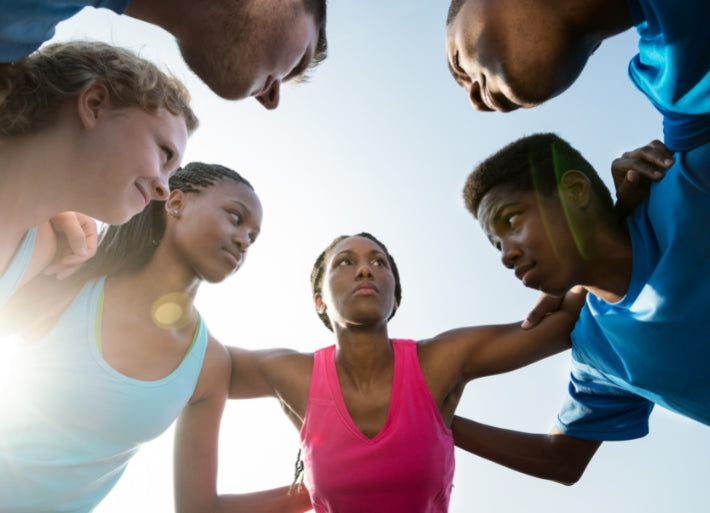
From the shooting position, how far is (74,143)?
1971 millimetres

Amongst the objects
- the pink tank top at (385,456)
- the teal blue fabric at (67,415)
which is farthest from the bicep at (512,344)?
the teal blue fabric at (67,415)

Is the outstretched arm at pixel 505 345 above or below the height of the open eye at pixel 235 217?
below

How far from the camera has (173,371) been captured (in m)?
2.92

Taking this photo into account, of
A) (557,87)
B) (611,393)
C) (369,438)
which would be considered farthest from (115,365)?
(611,393)

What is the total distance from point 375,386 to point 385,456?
50 cm

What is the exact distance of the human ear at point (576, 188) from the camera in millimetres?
2861

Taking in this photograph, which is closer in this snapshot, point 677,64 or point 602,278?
point 677,64

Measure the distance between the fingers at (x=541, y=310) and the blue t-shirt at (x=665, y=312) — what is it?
0.62 ft

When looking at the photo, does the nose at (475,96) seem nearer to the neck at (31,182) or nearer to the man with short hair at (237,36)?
the man with short hair at (237,36)

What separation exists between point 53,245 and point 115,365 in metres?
0.75

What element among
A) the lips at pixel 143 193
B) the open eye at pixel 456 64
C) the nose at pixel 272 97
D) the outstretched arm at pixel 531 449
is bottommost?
the outstretched arm at pixel 531 449

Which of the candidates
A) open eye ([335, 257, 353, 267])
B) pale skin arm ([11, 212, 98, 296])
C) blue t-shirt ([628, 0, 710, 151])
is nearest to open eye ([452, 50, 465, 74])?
blue t-shirt ([628, 0, 710, 151])

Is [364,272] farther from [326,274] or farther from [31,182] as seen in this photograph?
[31,182]

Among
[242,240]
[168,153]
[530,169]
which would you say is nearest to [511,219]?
[530,169]
